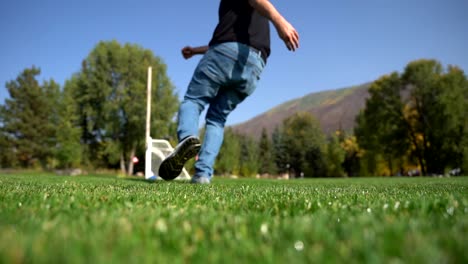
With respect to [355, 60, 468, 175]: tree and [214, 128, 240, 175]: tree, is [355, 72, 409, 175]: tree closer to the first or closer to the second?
[355, 60, 468, 175]: tree

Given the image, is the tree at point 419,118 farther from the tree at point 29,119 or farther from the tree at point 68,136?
the tree at point 29,119

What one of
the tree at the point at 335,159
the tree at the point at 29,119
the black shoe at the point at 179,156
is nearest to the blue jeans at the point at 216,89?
the black shoe at the point at 179,156

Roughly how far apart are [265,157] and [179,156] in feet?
184

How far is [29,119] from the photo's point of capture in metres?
40.8

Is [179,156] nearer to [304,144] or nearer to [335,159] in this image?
[335,159]

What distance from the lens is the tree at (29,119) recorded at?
131 feet

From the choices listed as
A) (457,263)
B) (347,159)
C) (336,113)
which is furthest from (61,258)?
(336,113)

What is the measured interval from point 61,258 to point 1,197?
60.4 inches

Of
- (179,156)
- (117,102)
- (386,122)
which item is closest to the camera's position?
(179,156)

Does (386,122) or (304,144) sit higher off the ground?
(386,122)

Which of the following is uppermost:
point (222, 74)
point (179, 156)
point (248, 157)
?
point (248, 157)

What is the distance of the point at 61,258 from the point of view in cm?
73

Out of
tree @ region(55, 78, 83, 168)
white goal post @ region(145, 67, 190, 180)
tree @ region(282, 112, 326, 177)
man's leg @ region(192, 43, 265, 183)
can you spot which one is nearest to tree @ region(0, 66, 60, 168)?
tree @ region(55, 78, 83, 168)

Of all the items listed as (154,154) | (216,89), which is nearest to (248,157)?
(154,154)
